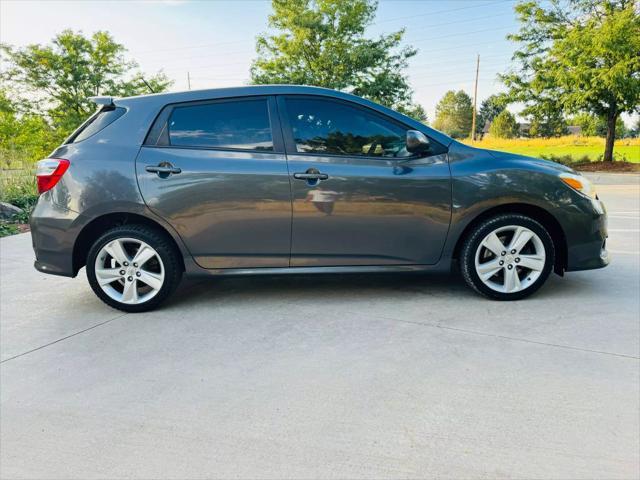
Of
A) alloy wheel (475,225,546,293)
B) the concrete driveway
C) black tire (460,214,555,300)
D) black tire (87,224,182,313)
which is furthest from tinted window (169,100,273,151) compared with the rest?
alloy wheel (475,225,546,293)

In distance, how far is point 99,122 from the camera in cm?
386

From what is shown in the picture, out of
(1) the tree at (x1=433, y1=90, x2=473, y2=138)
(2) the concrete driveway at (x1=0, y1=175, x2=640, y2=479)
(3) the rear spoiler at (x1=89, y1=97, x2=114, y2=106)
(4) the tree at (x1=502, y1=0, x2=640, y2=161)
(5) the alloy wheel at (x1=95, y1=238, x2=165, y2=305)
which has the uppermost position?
(1) the tree at (x1=433, y1=90, x2=473, y2=138)

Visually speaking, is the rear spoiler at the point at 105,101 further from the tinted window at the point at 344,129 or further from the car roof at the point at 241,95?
the tinted window at the point at 344,129

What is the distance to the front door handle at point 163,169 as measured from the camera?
3.72 m

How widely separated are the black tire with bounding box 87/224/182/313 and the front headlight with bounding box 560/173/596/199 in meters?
3.12

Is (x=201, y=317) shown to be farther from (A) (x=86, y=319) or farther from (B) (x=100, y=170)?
(B) (x=100, y=170)

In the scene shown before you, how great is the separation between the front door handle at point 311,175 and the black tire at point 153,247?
1126 mm

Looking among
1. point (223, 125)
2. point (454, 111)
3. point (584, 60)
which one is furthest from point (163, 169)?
point (454, 111)

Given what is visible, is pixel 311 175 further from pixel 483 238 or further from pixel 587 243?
pixel 587 243

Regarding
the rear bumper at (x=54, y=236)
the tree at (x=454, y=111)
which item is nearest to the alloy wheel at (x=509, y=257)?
the rear bumper at (x=54, y=236)

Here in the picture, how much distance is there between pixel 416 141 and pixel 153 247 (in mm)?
2136

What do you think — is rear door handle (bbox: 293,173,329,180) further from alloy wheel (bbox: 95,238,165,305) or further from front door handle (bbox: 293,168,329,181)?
alloy wheel (bbox: 95,238,165,305)

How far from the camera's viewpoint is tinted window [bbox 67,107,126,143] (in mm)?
3840

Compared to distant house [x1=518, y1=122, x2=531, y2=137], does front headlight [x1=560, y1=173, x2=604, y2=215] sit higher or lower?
lower
